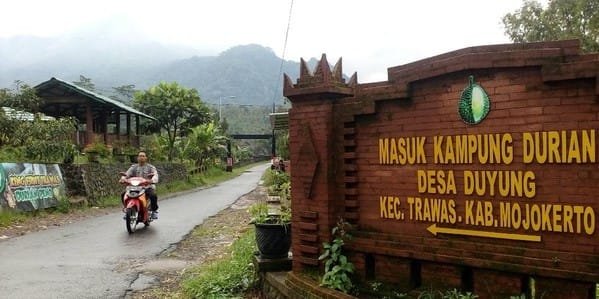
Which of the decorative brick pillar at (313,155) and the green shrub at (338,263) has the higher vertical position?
the decorative brick pillar at (313,155)

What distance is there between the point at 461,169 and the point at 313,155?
4.75 feet

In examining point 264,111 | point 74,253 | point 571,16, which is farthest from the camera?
point 264,111

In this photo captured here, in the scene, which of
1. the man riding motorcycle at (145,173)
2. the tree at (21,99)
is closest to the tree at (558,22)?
the man riding motorcycle at (145,173)

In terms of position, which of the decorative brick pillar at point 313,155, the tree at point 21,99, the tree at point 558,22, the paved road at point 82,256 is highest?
the tree at point 558,22

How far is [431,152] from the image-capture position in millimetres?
4281

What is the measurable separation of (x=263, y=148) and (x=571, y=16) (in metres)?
69.3

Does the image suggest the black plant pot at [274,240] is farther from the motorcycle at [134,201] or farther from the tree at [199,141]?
the tree at [199,141]

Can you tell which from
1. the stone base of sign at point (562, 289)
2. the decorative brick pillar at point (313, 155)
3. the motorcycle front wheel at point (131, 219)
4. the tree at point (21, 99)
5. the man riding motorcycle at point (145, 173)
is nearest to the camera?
the stone base of sign at point (562, 289)

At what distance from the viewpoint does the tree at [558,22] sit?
22166mm

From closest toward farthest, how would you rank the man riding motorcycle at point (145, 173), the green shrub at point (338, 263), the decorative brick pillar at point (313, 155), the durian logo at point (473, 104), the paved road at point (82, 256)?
the durian logo at point (473, 104)
the green shrub at point (338, 263)
the decorative brick pillar at point (313, 155)
the paved road at point (82, 256)
the man riding motorcycle at point (145, 173)

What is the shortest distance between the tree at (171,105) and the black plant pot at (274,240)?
29659 mm

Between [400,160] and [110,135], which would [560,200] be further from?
[110,135]

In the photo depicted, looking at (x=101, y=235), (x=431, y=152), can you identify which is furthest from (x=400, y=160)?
(x=101, y=235)

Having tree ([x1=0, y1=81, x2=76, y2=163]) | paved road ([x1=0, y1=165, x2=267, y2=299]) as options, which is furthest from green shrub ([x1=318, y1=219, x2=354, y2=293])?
tree ([x1=0, y1=81, x2=76, y2=163])
